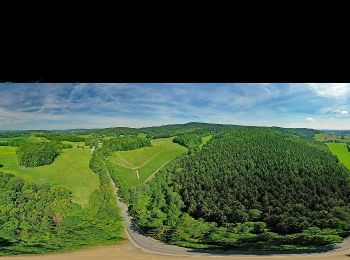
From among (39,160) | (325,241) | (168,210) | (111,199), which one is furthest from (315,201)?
(39,160)

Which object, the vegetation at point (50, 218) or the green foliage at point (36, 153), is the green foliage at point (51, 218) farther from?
the green foliage at point (36, 153)

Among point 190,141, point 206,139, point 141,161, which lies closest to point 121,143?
point 141,161

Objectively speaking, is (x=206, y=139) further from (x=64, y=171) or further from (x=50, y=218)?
(x=50, y=218)

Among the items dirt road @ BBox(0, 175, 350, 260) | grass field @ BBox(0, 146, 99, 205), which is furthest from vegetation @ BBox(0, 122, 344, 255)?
dirt road @ BBox(0, 175, 350, 260)

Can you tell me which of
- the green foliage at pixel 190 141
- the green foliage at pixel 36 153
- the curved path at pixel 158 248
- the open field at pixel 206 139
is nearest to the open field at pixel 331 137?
the open field at pixel 206 139
